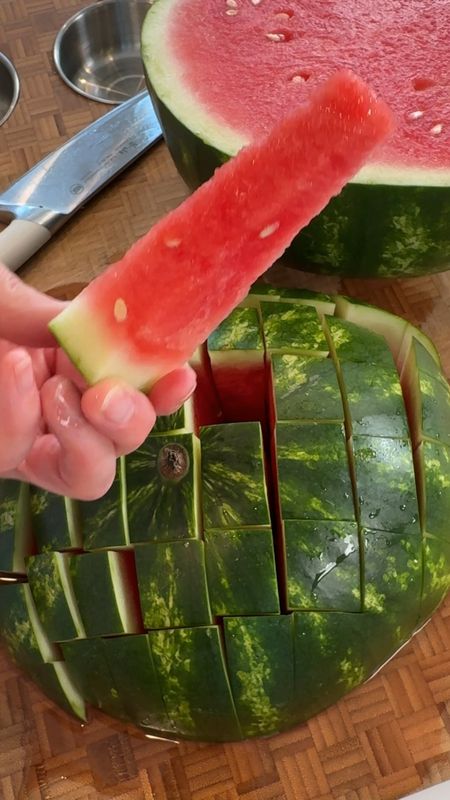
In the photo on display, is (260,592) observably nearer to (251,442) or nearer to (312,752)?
(251,442)

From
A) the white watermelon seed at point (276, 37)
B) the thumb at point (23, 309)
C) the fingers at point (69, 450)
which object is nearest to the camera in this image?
the fingers at point (69, 450)

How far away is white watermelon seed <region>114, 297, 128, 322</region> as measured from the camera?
892 millimetres

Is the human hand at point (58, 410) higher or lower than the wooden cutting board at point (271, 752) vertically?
higher

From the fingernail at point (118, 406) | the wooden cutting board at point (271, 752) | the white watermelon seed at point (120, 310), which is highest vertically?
the white watermelon seed at point (120, 310)

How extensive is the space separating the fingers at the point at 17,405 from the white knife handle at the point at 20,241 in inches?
38.0

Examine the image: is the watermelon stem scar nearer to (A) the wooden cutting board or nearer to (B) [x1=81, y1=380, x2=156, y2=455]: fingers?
(B) [x1=81, y1=380, x2=156, y2=455]: fingers

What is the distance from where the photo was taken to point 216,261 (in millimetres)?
871

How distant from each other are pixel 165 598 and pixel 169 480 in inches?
7.7

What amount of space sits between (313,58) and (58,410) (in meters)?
1.03

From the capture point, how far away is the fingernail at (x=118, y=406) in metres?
0.89

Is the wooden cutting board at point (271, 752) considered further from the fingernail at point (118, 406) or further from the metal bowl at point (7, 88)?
the metal bowl at point (7, 88)

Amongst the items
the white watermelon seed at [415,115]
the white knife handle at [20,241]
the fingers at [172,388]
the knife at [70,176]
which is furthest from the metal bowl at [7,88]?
the fingers at [172,388]

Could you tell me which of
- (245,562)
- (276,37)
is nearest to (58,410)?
(245,562)

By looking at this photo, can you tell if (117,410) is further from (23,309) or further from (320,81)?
(320,81)
